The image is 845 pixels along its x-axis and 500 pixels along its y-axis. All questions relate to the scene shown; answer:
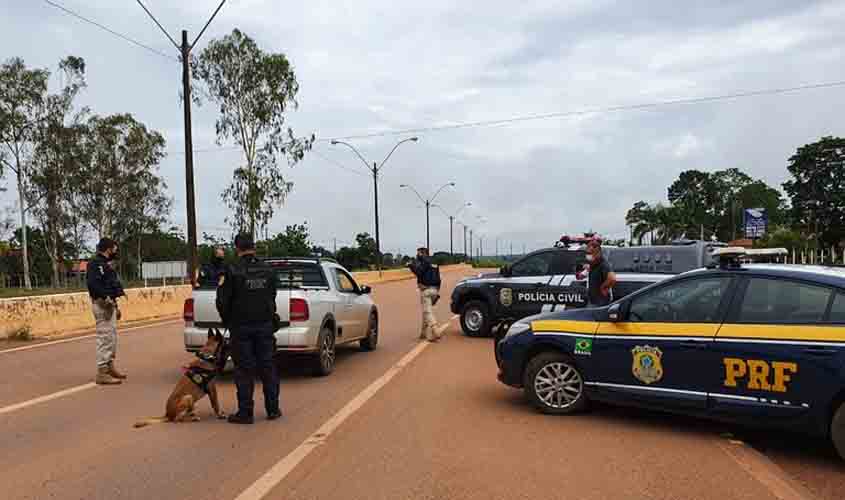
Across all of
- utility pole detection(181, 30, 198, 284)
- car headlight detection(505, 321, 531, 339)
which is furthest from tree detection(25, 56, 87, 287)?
car headlight detection(505, 321, 531, 339)

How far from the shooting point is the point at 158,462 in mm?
5734

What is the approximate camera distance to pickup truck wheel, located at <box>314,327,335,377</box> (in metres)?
9.53

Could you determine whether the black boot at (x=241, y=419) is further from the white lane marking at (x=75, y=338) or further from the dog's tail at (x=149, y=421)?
the white lane marking at (x=75, y=338)

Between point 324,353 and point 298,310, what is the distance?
82cm

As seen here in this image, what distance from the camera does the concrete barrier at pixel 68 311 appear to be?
14.7m

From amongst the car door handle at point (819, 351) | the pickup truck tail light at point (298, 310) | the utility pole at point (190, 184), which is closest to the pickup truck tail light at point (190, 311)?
the pickup truck tail light at point (298, 310)

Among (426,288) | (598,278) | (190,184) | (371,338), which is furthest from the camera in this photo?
(190,184)

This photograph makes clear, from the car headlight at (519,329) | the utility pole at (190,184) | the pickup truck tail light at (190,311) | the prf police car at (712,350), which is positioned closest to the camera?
the prf police car at (712,350)


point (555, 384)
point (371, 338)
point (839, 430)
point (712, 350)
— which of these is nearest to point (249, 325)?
point (555, 384)

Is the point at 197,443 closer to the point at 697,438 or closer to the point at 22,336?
the point at 697,438

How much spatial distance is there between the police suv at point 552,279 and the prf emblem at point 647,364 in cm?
619

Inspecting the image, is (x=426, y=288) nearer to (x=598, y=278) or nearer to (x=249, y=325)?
(x=598, y=278)

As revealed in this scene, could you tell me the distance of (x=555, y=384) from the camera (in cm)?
720

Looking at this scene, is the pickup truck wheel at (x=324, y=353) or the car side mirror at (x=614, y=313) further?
the pickup truck wheel at (x=324, y=353)
